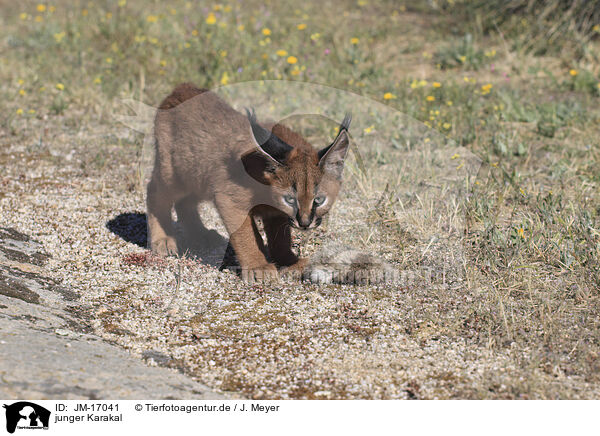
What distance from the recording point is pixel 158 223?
546 cm

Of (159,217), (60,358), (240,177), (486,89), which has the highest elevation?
(486,89)

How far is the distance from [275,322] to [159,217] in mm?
1795

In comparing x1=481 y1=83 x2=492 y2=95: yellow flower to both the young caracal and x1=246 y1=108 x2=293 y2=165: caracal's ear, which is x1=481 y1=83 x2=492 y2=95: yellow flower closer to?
the young caracal

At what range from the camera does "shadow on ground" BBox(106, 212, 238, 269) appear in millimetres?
5129

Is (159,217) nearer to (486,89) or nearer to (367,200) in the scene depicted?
(367,200)

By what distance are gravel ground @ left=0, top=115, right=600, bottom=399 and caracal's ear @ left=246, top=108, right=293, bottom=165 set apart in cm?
93

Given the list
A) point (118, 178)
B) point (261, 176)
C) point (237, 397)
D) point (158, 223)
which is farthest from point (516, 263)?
point (118, 178)

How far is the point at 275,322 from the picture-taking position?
4125 mm

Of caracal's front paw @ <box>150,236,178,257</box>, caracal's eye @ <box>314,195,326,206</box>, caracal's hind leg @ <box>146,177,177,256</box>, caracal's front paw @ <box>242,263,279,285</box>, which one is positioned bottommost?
caracal's front paw @ <box>242,263,279,285</box>

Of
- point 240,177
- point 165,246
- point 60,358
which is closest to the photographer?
point 60,358

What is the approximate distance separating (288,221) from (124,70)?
522cm

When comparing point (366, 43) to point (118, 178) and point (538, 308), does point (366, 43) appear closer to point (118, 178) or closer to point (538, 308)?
point (118, 178)
